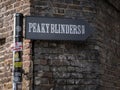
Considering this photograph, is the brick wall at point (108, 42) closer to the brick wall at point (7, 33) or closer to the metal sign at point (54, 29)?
the metal sign at point (54, 29)

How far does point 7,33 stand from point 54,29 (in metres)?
1.00

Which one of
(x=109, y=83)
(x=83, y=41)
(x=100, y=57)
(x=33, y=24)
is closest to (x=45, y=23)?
(x=33, y=24)

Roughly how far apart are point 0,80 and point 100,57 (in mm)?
2029

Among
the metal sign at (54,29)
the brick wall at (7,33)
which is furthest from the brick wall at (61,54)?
the metal sign at (54,29)

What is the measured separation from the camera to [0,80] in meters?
7.95

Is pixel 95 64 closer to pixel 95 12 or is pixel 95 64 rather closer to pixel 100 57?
pixel 100 57

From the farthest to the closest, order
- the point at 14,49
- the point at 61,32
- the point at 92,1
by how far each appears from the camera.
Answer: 1. the point at 92,1
2. the point at 61,32
3. the point at 14,49

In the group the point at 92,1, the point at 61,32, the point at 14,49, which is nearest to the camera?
the point at 14,49

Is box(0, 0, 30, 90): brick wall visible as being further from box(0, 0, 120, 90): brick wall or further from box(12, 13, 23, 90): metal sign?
box(12, 13, 23, 90): metal sign

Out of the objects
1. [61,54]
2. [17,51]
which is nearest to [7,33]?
[17,51]

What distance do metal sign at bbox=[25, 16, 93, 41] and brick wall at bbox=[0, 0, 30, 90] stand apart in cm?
21

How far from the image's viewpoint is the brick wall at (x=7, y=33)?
775 centimetres

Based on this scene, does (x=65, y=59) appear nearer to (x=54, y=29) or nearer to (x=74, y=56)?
(x=74, y=56)

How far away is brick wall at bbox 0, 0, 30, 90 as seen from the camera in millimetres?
7754
